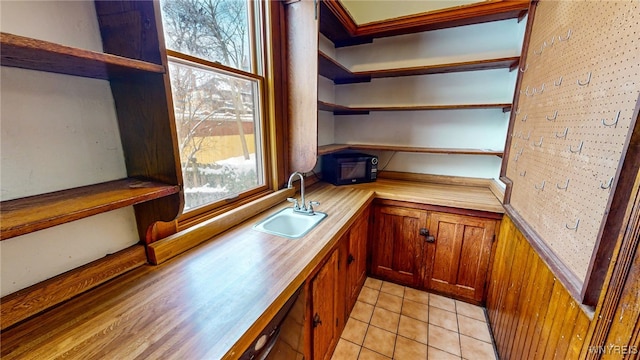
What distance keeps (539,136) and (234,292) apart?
159cm

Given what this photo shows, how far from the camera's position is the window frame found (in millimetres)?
1447

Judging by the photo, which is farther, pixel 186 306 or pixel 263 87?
pixel 263 87

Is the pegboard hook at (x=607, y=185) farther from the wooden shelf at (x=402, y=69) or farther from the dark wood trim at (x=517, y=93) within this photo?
the wooden shelf at (x=402, y=69)

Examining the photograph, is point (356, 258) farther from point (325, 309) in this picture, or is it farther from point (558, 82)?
point (558, 82)

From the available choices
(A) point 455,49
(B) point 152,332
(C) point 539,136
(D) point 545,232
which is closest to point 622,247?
(D) point 545,232

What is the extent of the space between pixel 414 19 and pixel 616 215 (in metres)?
1.88

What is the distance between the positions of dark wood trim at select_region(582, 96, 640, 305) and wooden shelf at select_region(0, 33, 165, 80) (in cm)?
136

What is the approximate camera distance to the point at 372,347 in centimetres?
165

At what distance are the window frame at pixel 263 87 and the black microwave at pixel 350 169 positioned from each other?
69cm

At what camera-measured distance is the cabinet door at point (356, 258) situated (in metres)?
1.73

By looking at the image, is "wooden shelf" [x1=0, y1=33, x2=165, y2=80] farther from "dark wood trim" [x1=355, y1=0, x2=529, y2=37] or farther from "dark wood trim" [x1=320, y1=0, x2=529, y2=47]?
"dark wood trim" [x1=355, y1=0, x2=529, y2=37]

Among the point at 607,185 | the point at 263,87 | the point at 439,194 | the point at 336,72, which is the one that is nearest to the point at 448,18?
the point at 336,72

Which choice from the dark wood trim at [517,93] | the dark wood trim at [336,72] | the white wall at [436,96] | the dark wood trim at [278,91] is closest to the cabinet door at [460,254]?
the dark wood trim at [517,93]

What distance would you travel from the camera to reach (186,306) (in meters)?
0.80
